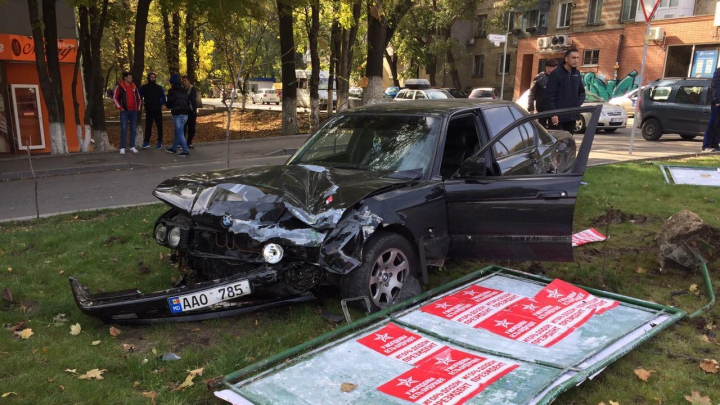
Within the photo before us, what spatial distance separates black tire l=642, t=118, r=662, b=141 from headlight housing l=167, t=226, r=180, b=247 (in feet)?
51.4

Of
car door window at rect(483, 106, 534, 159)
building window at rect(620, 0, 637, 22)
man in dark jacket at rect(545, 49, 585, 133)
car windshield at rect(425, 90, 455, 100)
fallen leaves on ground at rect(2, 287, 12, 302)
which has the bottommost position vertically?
fallen leaves on ground at rect(2, 287, 12, 302)

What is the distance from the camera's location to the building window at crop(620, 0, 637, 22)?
104ft

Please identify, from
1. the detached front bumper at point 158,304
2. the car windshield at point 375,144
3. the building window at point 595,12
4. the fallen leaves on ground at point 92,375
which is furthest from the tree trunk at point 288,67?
the building window at point 595,12

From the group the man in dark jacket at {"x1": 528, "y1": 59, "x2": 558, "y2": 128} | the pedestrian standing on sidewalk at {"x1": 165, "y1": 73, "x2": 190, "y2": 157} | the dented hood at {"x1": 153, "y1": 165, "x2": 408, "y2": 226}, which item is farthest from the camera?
the pedestrian standing on sidewalk at {"x1": 165, "y1": 73, "x2": 190, "y2": 157}

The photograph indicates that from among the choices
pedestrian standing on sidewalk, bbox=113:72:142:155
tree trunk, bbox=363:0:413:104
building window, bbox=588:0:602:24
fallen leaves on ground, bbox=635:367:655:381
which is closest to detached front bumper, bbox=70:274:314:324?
fallen leaves on ground, bbox=635:367:655:381

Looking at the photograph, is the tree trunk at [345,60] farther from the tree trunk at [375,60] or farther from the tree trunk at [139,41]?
the tree trunk at [139,41]

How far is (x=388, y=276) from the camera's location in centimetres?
425

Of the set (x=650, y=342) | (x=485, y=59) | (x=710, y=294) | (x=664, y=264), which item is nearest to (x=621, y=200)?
(x=664, y=264)

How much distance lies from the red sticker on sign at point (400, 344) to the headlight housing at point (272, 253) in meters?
0.80

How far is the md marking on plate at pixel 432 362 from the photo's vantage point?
302 centimetres

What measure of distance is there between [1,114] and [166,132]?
8122 mm

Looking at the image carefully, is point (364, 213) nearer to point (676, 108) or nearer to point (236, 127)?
point (676, 108)

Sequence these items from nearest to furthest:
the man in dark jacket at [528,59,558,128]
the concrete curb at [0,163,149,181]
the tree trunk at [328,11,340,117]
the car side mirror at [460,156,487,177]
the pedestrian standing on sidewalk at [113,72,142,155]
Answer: the car side mirror at [460,156,487,177], the man in dark jacket at [528,59,558,128], the concrete curb at [0,163,149,181], the pedestrian standing on sidewalk at [113,72,142,155], the tree trunk at [328,11,340,117]

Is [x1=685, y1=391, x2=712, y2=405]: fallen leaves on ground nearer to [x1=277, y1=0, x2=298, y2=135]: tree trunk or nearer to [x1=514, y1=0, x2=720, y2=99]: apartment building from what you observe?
[x1=277, y1=0, x2=298, y2=135]: tree trunk
